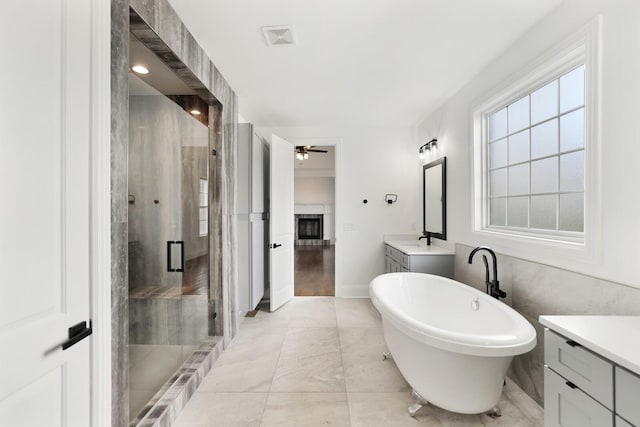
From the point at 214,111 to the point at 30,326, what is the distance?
2069 millimetres

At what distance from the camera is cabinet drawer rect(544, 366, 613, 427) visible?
0.94m

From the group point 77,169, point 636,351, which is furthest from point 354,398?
point 77,169

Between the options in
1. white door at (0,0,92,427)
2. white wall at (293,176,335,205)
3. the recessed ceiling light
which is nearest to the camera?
white door at (0,0,92,427)

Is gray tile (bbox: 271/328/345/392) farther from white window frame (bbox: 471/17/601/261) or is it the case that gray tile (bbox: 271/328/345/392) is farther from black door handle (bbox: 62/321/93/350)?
white window frame (bbox: 471/17/601/261)

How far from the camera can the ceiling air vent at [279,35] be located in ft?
5.96

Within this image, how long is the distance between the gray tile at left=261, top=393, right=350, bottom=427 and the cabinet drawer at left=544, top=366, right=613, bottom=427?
3.35 feet

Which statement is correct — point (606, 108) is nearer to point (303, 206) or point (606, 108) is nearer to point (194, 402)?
point (194, 402)

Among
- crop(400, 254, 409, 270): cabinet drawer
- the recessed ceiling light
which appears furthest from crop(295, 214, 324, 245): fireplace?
the recessed ceiling light

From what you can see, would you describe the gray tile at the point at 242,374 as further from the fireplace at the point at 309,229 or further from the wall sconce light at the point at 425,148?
the fireplace at the point at 309,229

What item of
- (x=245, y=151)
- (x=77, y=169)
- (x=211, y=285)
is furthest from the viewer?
(x=245, y=151)

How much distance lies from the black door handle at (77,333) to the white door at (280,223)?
234 centimetres

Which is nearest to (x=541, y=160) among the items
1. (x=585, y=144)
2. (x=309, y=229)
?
(x=585, y=144)

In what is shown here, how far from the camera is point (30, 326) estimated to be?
2.70 ft

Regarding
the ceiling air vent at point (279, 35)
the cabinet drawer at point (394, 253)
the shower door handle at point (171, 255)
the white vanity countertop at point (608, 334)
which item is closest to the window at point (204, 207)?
the shower door handle at point (171, 255)
